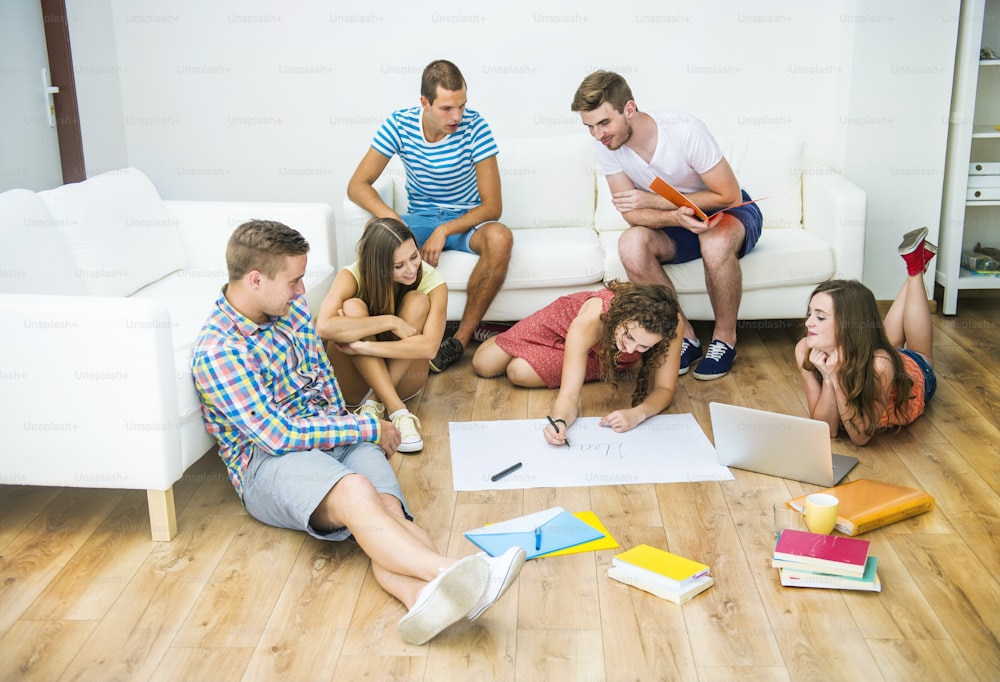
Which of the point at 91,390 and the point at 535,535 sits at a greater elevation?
the point at 91,390

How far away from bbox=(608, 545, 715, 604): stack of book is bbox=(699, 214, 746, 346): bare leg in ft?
4.84

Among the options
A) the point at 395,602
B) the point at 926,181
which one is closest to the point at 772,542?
the point at 395,602

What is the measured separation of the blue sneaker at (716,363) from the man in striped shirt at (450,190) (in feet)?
2.58

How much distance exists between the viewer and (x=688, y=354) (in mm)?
3541

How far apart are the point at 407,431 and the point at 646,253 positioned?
3.82ft

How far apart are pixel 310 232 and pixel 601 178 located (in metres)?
1.26

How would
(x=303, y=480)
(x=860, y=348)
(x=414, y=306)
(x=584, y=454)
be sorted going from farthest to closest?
(x=414, y=306) → (x=584, y=454) → (x=860, y=348) → (x=303, y=480)

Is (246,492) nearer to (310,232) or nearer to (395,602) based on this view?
(395,602)

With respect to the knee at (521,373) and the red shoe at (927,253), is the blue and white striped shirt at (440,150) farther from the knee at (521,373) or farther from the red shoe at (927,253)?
the red shoe at (927,253)

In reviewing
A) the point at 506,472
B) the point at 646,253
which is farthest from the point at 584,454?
the point at 646,253

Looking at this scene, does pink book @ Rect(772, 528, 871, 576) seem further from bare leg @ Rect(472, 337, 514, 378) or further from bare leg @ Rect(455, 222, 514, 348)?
bare leg @ Rect(455, 222, 514, 348)

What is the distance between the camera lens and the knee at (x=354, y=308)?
9.93 feet

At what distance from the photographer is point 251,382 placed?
228cm

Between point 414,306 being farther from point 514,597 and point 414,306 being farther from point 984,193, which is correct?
point 984,193
